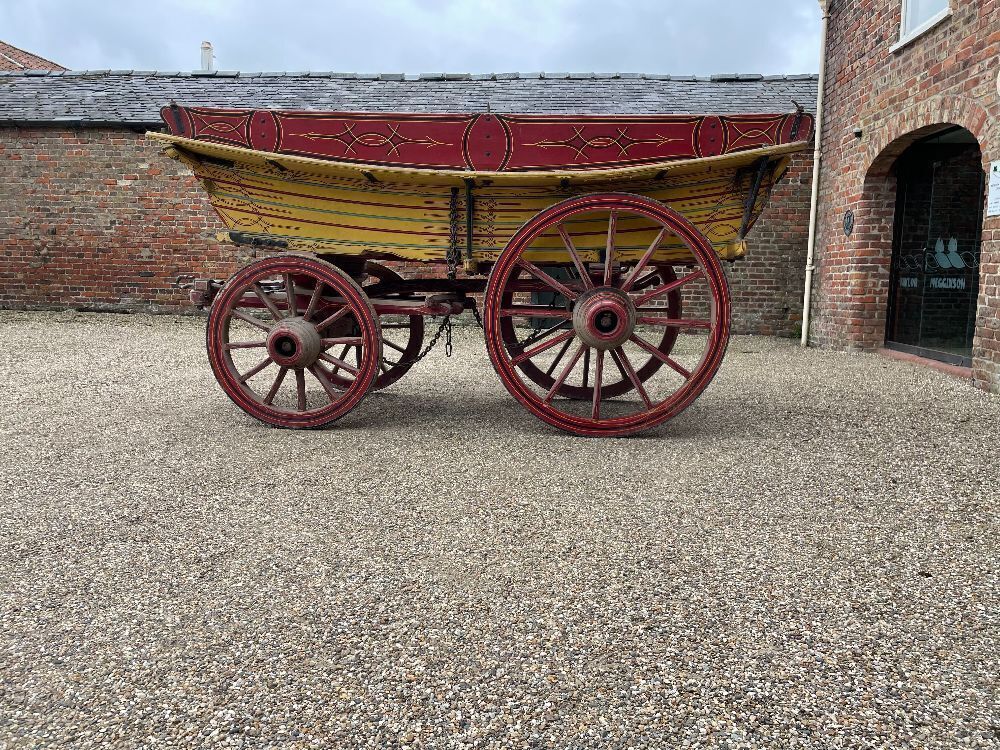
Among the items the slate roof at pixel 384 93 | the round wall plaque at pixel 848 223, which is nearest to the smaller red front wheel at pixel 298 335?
the round wall plaque at pixel 848 223

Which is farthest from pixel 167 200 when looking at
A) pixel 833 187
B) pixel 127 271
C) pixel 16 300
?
pixel 833 187

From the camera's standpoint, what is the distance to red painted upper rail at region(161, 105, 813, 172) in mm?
3375

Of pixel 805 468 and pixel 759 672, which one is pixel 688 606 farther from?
pixel 805 468

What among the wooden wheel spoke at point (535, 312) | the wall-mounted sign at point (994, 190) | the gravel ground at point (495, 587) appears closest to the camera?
the gravel ground at point (495, 587)

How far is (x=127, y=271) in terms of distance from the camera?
10250 mm

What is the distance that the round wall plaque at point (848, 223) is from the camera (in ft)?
24.8

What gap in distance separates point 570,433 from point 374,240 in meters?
1.38

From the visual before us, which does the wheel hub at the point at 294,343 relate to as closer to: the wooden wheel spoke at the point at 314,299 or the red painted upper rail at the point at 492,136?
the wooden wheel spoke at the point at 314,299

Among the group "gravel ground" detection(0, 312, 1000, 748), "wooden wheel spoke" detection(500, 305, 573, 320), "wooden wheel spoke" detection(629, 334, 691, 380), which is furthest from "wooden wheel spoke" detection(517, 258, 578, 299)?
"gravel ground" detection(0, 312, 1000, 748)

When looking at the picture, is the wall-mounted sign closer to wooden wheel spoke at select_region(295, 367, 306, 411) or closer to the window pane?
the window pane

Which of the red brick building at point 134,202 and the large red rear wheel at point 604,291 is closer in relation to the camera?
the large red rear wheel at point 604,291

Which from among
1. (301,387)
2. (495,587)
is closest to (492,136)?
(301,387)

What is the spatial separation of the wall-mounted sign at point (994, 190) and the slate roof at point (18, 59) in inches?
707

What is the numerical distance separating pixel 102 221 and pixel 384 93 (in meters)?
4.51
